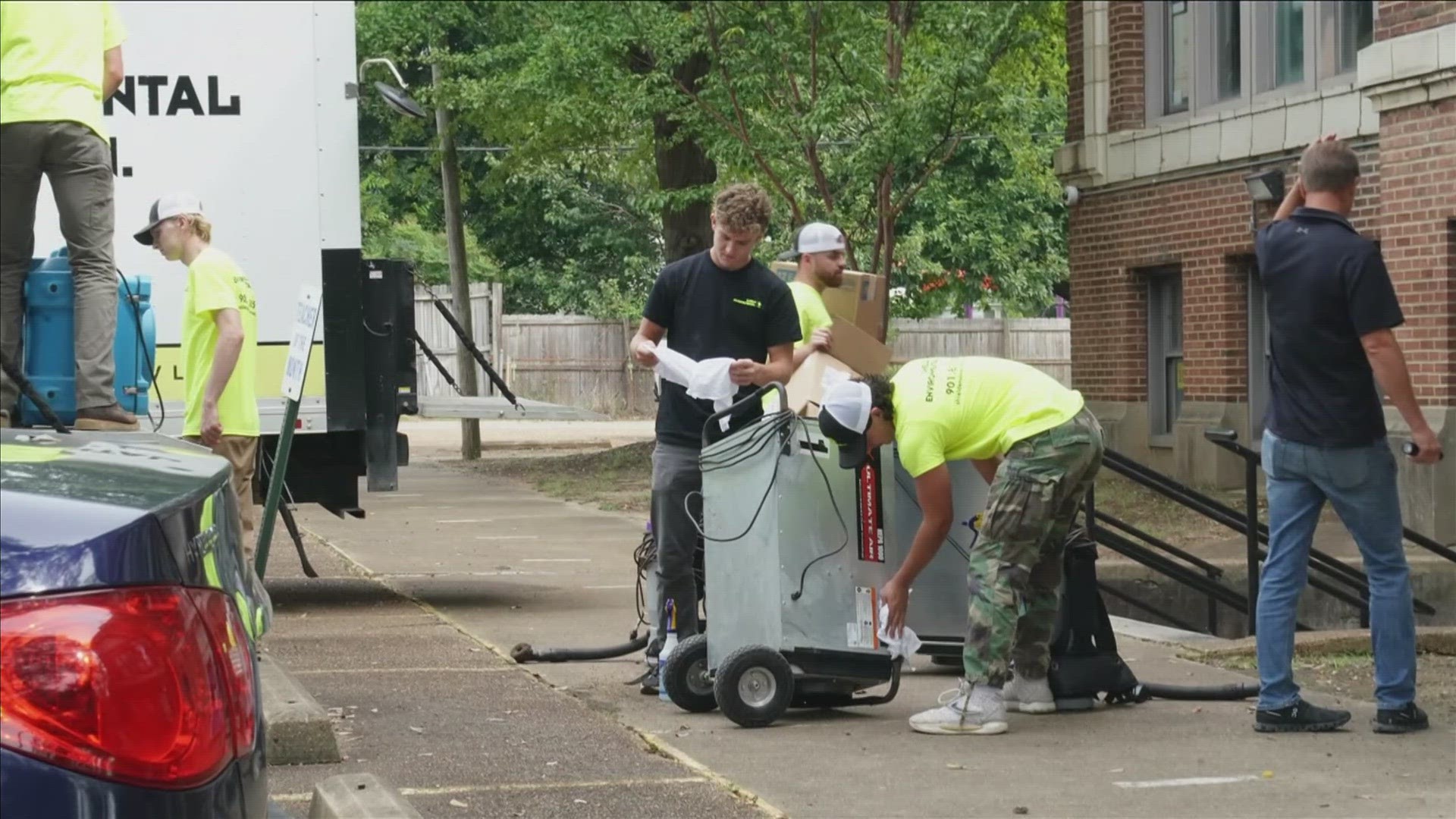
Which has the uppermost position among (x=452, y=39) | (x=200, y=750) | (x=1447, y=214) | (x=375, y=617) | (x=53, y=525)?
(x=452, y=39)

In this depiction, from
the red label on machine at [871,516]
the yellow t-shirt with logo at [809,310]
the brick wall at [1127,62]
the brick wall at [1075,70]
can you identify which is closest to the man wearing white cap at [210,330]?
the yellow t-shirt with logo at [809,310]

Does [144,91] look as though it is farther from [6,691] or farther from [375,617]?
[6,691]

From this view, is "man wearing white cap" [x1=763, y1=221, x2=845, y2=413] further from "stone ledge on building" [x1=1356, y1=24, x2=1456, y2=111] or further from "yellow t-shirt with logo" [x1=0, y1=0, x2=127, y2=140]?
"stone ledge on building" [x1=1356, y1=24, x2=1456, y2=111]

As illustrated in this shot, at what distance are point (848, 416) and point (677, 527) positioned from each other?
1.15 meters

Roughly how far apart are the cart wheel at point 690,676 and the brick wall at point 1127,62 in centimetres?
1345

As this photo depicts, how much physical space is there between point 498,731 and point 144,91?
4.85 m

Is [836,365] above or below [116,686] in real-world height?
above

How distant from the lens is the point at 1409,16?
1495cm

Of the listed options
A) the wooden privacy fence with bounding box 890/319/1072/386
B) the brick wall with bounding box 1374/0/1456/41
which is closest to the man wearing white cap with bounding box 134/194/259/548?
the brick wall with bounding box 1374/0/1456/41

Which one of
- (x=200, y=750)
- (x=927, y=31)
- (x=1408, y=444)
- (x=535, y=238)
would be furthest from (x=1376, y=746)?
(x=535, y=238)

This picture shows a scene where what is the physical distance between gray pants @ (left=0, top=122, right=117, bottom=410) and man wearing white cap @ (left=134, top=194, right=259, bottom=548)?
1.60 meters

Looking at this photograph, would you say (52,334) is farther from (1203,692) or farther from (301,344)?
(1203,692)

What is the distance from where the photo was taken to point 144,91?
10609 mm

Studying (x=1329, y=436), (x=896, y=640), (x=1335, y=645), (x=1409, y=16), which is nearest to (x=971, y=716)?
(x=896, y=640)
